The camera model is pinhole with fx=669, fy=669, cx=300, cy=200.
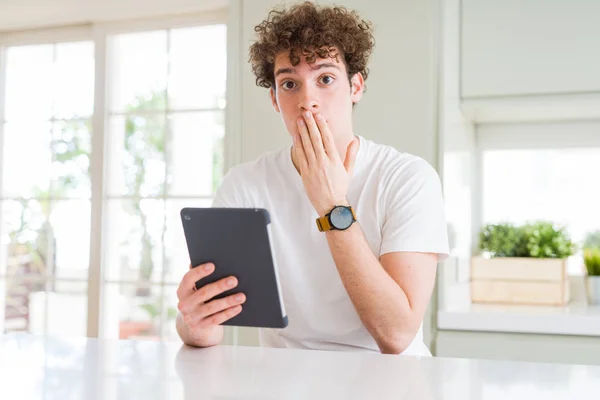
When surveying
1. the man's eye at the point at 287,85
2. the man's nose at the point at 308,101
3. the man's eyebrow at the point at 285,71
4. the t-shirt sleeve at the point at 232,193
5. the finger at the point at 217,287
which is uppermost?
the man's eyebrow at the point at 285,71

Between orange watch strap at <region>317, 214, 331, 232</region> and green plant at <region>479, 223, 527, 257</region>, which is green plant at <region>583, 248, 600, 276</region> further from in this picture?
orange watch strap at <region>317, 214, 331, 232</region>

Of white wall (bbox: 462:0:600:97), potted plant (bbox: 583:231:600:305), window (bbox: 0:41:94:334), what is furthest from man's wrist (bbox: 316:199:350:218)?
window (bbox: 0:41:94:334)

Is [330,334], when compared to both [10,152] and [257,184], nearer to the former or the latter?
[257,184]

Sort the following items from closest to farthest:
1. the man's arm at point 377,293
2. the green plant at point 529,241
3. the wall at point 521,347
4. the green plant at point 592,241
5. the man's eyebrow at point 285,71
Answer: the man's arm at point 377,293
the man's eyebrow at point 285,71
the wall at point 521,347
the green plant at point 529,241
the green plant at point 592,241

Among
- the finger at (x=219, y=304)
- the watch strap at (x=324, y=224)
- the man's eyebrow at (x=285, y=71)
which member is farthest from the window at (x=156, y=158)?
the finger at (x=219, y=304)

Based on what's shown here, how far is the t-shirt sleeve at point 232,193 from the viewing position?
157 centimetres

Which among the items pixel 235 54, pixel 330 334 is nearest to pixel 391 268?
pixel 330 334

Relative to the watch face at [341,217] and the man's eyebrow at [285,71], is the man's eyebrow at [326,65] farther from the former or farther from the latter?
the watch face at [341,217]

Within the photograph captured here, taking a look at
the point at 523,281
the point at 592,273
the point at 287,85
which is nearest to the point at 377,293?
the point at 287,85

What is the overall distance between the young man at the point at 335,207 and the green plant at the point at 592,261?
1.28m

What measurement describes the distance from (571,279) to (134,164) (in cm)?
191

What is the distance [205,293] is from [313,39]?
647 mm

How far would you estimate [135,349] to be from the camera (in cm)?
114

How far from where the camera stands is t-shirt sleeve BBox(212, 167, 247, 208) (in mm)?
1574
